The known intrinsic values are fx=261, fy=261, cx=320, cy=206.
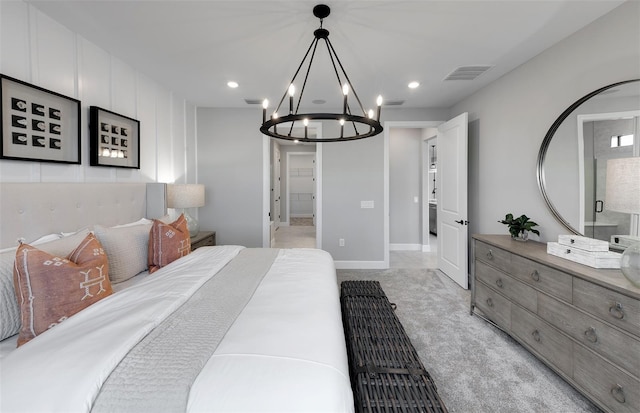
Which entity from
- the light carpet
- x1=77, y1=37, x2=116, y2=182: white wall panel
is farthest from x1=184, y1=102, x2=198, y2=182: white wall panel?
the light carpet

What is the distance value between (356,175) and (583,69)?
8.96 ft

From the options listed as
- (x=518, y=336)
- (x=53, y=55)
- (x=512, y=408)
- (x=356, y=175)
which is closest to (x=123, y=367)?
(x=512, y=408)

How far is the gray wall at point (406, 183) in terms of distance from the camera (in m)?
5.46

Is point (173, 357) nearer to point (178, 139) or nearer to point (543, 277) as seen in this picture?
point (543, 277)

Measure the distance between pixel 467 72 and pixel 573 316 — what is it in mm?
2506

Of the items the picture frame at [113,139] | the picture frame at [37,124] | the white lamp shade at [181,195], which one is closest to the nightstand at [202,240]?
the white lamp shade at [181,195]

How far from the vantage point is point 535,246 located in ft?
7.48

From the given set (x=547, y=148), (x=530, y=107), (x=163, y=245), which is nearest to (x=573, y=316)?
(x=547, y=148)

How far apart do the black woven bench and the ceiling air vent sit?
8.61 feet

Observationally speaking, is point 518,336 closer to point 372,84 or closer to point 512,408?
point 512,408

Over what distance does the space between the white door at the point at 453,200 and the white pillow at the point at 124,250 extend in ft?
11.6

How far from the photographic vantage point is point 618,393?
141cm

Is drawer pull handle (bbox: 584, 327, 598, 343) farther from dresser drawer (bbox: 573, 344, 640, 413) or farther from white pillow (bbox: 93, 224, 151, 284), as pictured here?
white pillow (bbox: 93, 224, 151, 284)

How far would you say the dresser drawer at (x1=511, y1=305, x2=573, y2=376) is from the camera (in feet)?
5.62
